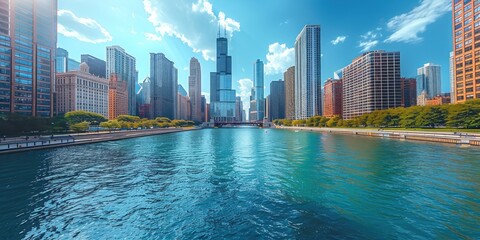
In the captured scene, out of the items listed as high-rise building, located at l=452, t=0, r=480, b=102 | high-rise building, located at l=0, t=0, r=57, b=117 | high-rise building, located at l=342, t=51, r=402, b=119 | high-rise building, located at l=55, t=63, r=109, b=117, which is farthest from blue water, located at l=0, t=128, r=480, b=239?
high-rise building, located at l=342, t=51, r=402, b=119

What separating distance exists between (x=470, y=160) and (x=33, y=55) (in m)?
181

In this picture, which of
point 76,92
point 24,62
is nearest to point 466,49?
point 24,62

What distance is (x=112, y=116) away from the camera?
197125 mm

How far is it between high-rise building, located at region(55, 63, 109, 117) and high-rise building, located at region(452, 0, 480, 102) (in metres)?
250

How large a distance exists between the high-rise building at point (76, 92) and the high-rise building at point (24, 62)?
31468 millimetres

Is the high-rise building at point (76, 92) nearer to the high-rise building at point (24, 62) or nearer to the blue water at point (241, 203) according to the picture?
the high-rise building at point (24, 62)

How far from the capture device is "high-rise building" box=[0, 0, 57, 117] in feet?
308

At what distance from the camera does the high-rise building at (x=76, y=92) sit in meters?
148

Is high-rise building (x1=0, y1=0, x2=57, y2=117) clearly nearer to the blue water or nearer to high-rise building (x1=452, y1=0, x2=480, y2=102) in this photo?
the blue water

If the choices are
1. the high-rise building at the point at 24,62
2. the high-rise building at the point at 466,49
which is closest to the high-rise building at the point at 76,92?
the high-rise building at the point at 24,62

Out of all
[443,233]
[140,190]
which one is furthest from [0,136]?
[443,233]

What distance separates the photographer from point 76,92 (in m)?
149

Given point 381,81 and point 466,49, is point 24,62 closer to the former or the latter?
point 466,49

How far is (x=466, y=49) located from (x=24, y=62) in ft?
779
